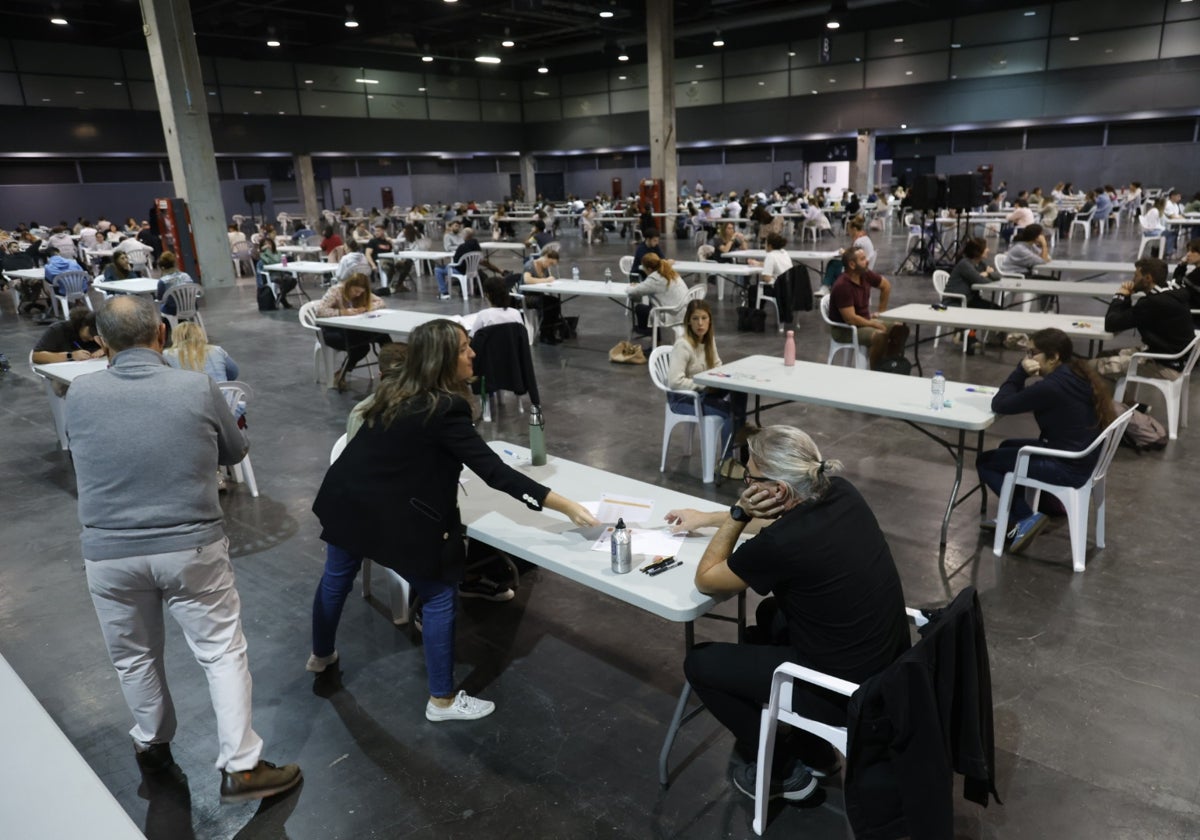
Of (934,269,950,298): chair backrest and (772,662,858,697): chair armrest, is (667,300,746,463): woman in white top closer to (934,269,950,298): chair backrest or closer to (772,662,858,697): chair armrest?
(772,662,858,697): chair armrest

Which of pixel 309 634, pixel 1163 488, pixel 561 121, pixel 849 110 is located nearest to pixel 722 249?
pixel 1163 488

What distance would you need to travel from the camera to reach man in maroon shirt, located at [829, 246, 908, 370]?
6301 millimetres

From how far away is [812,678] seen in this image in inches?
79.0

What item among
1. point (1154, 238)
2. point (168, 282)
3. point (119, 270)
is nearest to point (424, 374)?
point (168, 282)

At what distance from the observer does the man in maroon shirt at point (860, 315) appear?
20.7ft

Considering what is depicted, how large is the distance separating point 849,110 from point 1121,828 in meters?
26.3

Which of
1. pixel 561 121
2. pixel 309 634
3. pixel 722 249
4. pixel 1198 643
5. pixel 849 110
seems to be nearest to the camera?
pixel 1198 643

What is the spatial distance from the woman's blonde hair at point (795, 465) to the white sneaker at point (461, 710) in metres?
1.38

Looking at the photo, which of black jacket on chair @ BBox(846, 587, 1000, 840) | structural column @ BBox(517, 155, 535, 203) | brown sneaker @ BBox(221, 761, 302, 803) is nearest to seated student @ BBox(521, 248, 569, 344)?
brown sneaker @ BBox(221, 761, 302, 803)

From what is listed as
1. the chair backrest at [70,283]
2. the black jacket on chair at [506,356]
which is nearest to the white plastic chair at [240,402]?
the black jacket on chair at [506,356]

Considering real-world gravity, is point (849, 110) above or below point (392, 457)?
above

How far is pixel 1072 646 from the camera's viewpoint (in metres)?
3.09

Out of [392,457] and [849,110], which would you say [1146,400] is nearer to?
[392,457]

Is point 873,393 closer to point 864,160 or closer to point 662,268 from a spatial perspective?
point 662,268
